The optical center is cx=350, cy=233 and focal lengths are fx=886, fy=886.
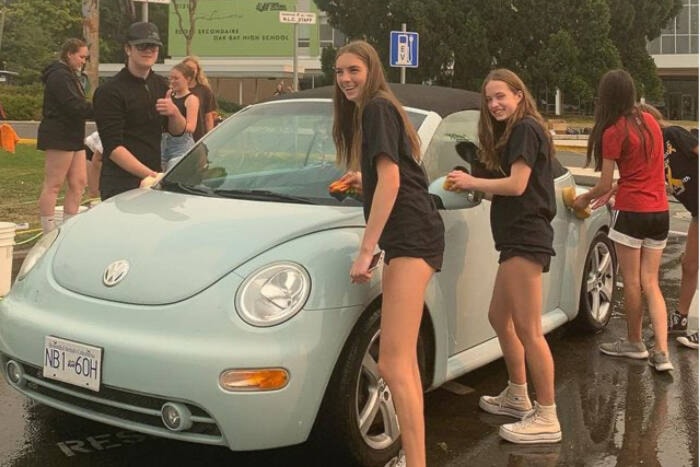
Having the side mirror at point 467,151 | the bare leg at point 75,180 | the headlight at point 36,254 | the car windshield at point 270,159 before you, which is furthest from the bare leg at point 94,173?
the side mirror at point 467,151

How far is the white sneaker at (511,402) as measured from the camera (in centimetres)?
436

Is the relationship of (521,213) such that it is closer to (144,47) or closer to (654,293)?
(654,293)

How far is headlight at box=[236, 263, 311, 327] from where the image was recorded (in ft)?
10.9

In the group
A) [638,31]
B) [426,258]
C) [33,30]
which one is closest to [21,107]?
[638,31]

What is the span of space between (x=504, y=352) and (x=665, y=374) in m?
1.36

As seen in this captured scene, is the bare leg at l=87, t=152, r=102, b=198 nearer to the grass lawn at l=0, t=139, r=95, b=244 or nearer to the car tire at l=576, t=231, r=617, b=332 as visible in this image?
the grass lawn at l=0, t=139, r=95, b=244

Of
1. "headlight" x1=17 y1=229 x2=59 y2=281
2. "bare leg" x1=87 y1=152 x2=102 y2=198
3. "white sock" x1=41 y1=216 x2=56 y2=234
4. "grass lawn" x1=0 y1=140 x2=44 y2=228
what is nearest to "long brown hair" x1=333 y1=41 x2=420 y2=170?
"headlight" x1=17 y1=229 x2=59 y2=281

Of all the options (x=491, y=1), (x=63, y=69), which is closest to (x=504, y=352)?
(x=63, y=69)

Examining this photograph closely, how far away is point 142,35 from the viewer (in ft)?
18.0

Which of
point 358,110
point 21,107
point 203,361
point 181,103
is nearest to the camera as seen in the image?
point 203,361

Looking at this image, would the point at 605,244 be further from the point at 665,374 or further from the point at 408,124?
the point at 408,124

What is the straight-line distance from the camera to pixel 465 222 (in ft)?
13.6

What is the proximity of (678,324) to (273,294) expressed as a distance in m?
3.69

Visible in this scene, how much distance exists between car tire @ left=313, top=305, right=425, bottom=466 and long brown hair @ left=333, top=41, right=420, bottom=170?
655 mm
